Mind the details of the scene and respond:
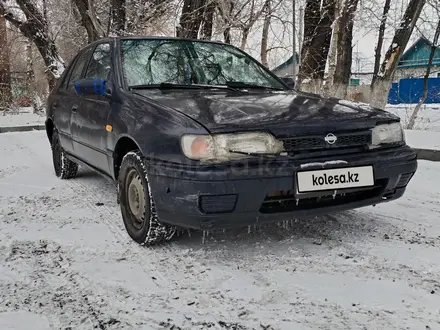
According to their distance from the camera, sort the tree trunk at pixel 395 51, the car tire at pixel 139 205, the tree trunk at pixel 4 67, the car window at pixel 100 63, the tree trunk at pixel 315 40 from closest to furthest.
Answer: the car tire at pixel 139 205
the car window at pixel 100 63
the tree trunk at pixel 395 51
the tree trunk at pixel 315 40
the tree trunk at pixel 4 67

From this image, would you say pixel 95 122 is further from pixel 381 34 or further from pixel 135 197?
pixel 381 34

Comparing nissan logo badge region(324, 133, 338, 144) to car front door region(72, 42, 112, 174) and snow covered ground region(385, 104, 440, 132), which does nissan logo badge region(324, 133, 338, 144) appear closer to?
car front door region(72, 42, 112, 174)

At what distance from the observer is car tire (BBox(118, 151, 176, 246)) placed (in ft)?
9.24

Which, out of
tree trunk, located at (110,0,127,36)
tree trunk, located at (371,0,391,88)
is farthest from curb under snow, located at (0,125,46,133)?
tree trunk, located at (371,0,391,88)

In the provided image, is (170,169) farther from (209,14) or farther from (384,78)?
(209,14)

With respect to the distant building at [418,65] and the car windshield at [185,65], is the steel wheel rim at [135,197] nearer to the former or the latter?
the car windshield at [185,65]

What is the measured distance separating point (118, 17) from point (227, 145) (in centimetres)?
1039

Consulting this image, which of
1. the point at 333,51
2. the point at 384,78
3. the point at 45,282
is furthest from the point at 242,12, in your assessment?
the point at 45,282

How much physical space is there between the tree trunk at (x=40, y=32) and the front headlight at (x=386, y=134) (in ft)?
39.0

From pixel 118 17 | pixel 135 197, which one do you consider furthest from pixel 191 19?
pixel 135 197

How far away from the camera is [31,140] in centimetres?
905

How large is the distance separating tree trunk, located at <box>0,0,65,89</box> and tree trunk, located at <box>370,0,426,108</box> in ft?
29.6

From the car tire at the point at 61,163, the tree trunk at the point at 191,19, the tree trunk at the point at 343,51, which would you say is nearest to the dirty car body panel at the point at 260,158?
the car tire at the point at 61,163

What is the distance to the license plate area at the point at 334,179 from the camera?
253 centimetres
